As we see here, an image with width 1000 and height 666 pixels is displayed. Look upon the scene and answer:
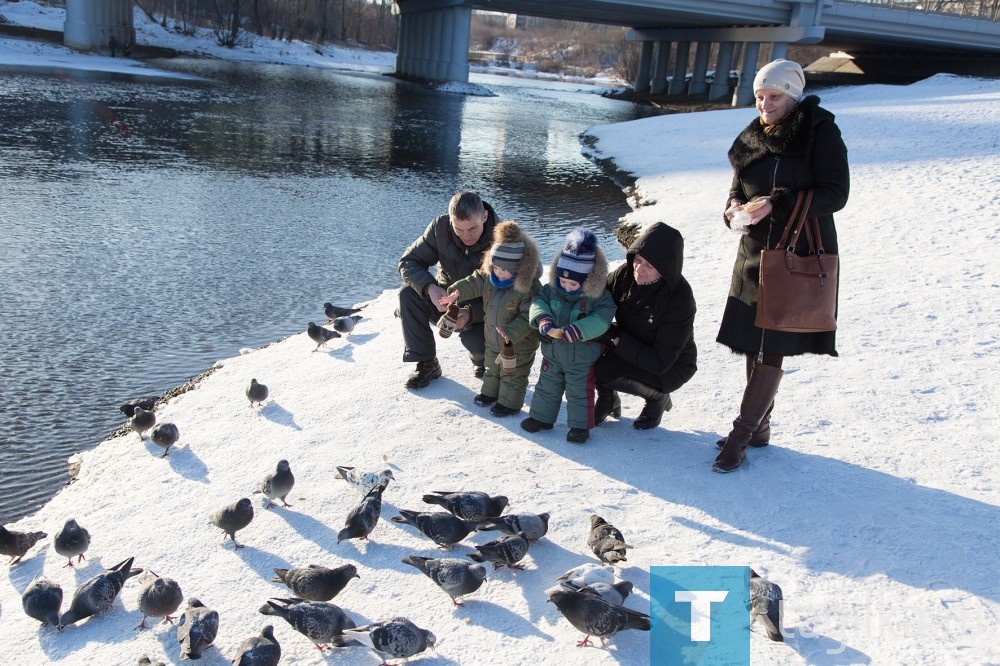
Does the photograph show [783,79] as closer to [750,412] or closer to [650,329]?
[650,329]

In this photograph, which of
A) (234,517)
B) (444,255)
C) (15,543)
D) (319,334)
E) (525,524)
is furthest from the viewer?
(319,334)

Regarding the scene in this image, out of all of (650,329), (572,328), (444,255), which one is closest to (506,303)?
(572,328)

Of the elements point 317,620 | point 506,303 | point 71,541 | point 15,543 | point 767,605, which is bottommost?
point 15,543

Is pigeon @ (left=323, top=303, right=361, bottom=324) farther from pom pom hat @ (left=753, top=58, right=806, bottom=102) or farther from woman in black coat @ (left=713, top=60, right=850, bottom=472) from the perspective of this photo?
pom pom hat @ (left=753, top=58, right=806, bottom=102)

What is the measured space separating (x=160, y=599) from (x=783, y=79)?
402cm

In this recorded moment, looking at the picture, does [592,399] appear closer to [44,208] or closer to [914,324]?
[914,324]

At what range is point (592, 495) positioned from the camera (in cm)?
422

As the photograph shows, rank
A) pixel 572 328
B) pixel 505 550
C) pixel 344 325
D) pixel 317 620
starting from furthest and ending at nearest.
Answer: pixel 344 325 → pixel 572 328 → pixel 505 550 → pixel 317 620

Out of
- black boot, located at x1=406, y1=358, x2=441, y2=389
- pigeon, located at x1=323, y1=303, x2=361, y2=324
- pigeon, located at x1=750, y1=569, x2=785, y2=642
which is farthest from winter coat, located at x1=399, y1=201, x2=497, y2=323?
pigeon, located at x1=750, y1=569, x2=785, y2=642

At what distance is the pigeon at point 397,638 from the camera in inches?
118

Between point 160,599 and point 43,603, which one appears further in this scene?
point 43,603

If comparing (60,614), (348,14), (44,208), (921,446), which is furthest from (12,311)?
(348,14)

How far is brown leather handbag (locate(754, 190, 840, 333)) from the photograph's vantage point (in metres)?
3.89

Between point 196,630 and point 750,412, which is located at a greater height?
point 750,412
